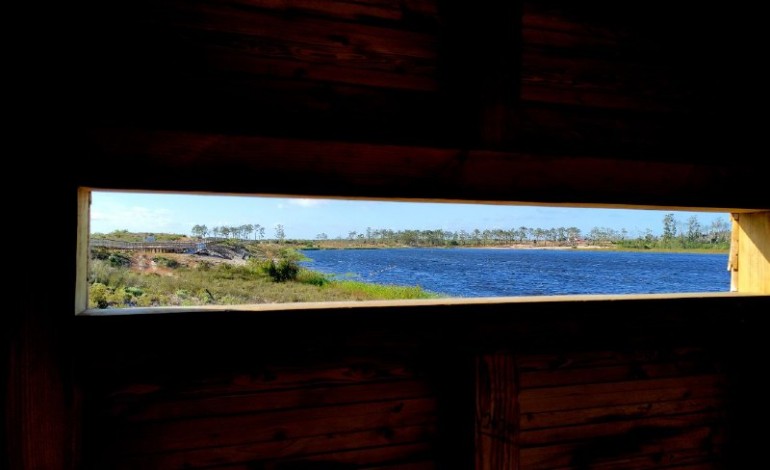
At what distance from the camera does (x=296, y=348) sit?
1448 mm

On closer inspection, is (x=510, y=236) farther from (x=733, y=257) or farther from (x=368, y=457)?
(x=368, y=457)

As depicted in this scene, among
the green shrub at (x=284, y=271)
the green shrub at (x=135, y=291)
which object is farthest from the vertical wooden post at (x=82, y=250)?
the green shrub at (x=284, y=271)

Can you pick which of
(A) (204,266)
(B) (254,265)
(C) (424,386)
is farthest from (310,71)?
(B) (254,265)

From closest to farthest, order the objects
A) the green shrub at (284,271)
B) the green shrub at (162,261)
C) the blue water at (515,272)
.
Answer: the green shrub at (162,261) < the green shrub at (284,271) < the blue water at (515,272)

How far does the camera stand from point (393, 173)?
1.46 m

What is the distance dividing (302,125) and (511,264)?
23.9 meters

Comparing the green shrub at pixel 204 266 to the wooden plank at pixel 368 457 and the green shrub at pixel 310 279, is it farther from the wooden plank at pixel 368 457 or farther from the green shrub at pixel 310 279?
the wooden plank at pixel 368 457

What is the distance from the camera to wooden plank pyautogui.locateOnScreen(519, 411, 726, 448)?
176 cm

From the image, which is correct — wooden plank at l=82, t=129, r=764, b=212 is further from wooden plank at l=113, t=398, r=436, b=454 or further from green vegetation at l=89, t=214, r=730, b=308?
wooden plank at l=113, t=398, r=436, b=454

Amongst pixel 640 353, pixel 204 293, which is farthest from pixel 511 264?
pixel 640 353

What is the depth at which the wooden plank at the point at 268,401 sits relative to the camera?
1404 millimetres

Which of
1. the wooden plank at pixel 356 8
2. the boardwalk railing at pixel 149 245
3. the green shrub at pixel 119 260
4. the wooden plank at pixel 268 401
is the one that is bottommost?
the wooden plank at pixel 268 401

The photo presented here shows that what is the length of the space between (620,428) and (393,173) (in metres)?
1.48

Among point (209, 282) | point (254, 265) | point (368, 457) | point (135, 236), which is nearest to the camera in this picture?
point (368, 457)
